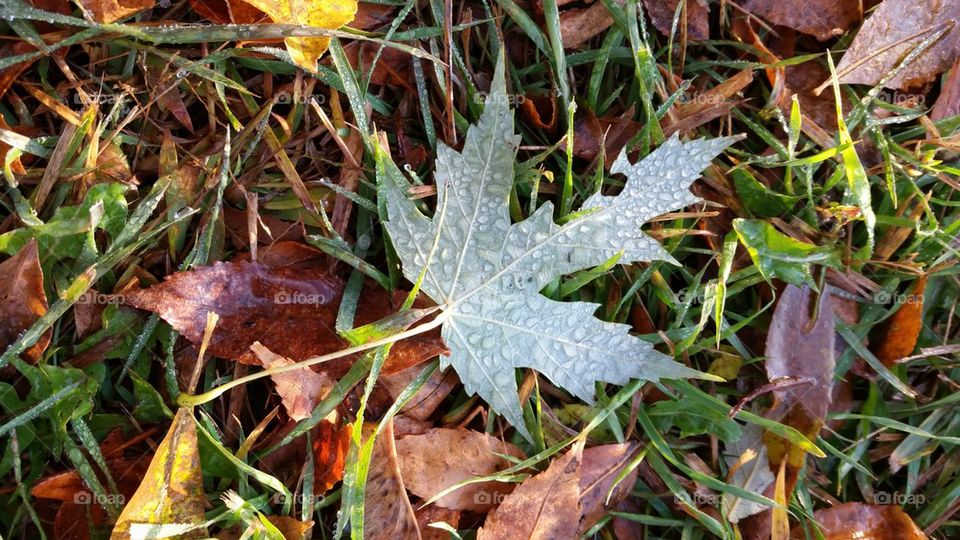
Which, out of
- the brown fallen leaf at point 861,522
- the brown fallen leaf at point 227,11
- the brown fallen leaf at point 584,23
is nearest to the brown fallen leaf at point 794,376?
the brown fallen leaf at point 861,522

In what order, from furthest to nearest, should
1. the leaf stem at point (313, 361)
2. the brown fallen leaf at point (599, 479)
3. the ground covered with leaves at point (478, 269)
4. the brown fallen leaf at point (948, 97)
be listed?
the brown fallen leaf at point (948, 97), the brown fallen leaf at point (599, 479), the ground covered with leaves at point (478, 269), the leaf stem at point (313, 361)

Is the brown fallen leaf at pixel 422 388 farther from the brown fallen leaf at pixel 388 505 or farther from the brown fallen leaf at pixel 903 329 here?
the brown fallen leaf at pixel 903 329

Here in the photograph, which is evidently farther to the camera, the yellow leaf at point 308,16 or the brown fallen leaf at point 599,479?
the brown fallen leaf at point 599,479

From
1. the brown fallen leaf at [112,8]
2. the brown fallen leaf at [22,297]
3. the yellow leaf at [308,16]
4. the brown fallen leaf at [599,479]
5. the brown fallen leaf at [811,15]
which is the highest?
the brown fallen leaf at [112,8]

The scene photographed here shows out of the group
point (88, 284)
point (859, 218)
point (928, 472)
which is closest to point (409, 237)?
point (88, 284)

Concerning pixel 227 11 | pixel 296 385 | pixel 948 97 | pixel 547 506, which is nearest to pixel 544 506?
pixel 547 506

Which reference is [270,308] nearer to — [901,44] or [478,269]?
[478,269]

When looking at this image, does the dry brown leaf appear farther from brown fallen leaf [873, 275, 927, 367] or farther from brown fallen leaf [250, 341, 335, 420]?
brown fallen leaf [873, 275, 927, 367]
